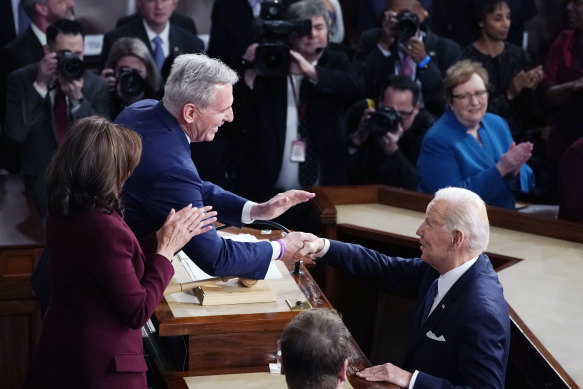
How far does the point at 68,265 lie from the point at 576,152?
96.5 inches

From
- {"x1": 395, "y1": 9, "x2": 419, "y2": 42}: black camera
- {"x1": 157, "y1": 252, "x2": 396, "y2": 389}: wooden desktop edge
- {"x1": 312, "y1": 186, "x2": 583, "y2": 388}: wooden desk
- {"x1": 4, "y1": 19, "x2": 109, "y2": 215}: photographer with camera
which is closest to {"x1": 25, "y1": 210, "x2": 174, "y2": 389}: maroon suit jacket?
{"x1": 157, "y1": 252, "x2": 396, "y2": 389}: wooden desktop edge

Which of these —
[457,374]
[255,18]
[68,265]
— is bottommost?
[457,374]

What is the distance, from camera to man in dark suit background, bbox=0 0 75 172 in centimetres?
559

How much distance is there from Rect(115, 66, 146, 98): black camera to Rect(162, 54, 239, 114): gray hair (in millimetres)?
2123

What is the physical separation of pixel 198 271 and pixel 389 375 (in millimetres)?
756

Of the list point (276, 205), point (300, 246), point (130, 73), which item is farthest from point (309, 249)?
point (130, 73)

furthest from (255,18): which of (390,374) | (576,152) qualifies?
(390,374)

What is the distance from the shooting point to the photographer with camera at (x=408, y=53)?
18.5ft

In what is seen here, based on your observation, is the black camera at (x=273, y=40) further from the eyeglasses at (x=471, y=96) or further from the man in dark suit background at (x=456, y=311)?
the man in dark suit background at (x=456, y=311)

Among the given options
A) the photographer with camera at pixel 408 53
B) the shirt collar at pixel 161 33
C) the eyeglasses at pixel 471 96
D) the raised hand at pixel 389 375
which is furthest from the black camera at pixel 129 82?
the raised hand at pixel 389 375

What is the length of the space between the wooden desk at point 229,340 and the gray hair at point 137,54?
2576mm

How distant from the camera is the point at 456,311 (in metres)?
2.83

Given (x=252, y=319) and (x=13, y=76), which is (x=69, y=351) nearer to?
(x=252, y=319)

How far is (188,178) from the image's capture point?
294cm
